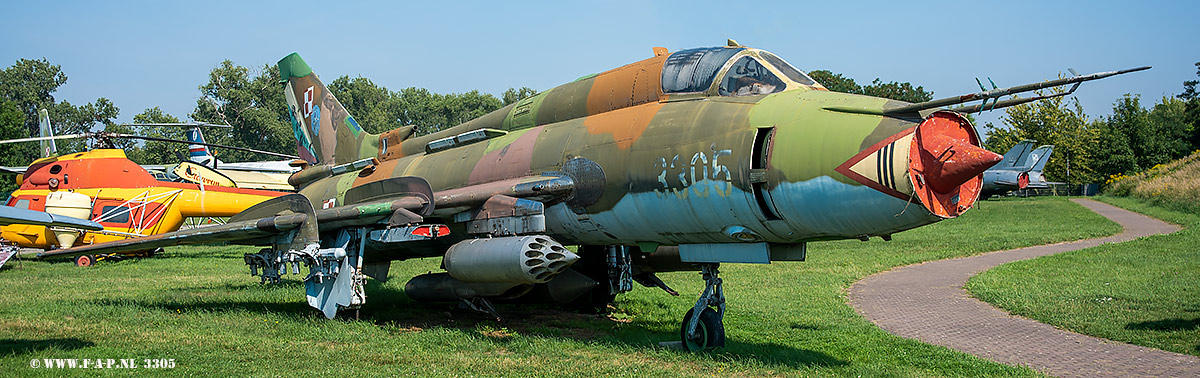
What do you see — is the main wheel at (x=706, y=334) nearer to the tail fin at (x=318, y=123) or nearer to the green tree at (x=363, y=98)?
the tail fin at (x=318, y=123)

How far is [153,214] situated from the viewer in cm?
2380

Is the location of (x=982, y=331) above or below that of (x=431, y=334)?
below

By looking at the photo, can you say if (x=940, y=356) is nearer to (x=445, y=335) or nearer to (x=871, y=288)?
(x=445, y=335)

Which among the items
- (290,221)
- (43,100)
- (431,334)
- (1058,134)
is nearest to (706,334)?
(431,334)

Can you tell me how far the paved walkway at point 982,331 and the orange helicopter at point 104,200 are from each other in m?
19.5

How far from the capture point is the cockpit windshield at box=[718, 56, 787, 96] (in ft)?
26.8

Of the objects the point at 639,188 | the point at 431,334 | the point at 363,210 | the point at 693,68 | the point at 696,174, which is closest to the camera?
the point at 696,174

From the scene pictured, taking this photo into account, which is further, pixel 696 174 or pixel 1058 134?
pixel 1058 134

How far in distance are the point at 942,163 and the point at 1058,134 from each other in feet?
165

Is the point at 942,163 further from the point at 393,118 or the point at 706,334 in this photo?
the point at 393,118

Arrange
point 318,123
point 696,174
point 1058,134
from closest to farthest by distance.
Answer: point 696,174, point 318,123, point 1058,134

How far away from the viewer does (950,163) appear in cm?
643

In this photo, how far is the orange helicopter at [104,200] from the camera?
75.4 ft

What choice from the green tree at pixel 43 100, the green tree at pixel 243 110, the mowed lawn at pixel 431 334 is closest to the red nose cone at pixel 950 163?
the mowed lawn at pixel 431 334
